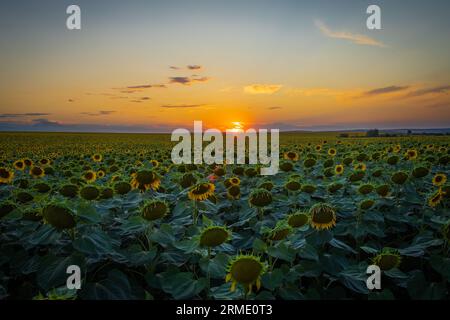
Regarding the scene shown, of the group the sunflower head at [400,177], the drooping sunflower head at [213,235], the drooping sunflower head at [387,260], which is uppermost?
the sunflower head at [400,177]

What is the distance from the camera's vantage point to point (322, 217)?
2846 mm

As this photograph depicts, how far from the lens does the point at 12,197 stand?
12.9ft

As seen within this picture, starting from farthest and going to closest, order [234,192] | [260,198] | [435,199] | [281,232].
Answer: [234,192]
[435,199]
[260,198]
[281,232]

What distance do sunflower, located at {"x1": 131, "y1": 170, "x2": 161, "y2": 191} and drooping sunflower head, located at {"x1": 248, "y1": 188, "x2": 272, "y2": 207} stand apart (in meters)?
1.22

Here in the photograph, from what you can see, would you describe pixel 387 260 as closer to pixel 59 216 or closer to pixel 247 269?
pixel 247 269

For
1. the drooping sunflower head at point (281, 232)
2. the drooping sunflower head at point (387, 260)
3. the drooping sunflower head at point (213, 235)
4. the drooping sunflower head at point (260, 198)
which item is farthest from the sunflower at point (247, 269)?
the drooping sunflower head at point (260, 198)

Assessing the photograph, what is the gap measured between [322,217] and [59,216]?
2113mm

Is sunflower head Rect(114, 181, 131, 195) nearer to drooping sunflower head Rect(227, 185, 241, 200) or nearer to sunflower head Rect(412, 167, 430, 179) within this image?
drooping sunflower head Rect(227, 185, 241, 200)

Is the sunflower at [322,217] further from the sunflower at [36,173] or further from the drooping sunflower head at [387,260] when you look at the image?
the sunflower at [36,173]

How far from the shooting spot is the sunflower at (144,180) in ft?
12.5

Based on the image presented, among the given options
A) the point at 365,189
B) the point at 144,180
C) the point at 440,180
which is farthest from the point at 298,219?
the point at 440,180

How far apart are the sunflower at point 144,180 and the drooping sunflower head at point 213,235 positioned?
1.67 metres
